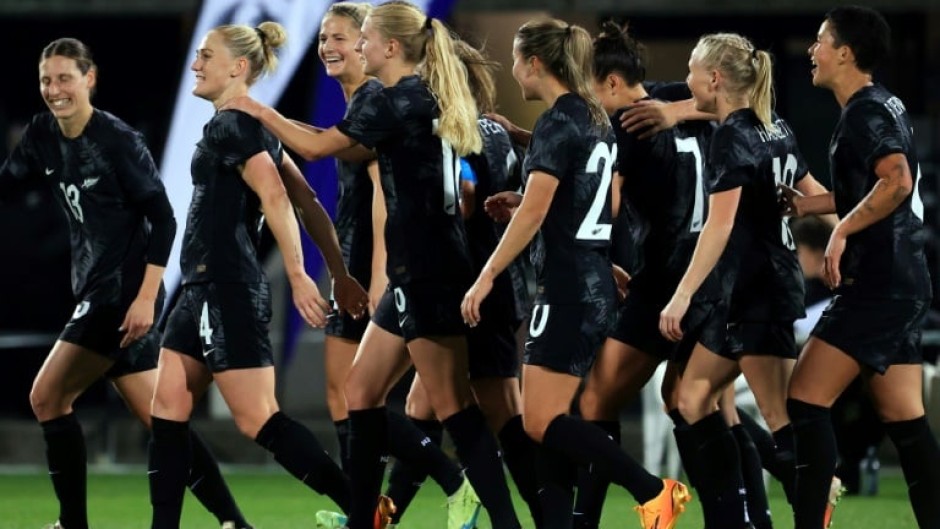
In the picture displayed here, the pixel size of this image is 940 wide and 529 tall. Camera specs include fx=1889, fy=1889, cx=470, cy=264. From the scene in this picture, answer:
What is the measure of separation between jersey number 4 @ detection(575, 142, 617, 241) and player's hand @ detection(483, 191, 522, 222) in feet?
1.37

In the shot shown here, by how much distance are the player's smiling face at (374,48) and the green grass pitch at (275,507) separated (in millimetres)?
2391

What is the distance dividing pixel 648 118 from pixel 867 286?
3.64ft

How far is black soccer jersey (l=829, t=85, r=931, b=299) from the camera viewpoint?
255 inches

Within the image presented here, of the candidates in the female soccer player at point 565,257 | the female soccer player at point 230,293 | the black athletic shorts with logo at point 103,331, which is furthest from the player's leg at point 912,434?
the black athletic shorts with logo at point 103,331

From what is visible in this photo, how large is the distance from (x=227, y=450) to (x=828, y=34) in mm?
7574

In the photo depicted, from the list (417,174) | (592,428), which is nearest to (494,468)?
(592,428)

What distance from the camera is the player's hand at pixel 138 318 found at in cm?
713

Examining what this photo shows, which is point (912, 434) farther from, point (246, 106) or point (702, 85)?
point (246, 106)

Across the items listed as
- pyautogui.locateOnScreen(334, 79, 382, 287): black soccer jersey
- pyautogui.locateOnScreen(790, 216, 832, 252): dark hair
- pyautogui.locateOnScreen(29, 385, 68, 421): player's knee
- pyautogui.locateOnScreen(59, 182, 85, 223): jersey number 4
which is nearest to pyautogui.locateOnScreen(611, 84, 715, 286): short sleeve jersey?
pyautogui.locateOnScreen(334, 79, 382, 287): black soccer jersey

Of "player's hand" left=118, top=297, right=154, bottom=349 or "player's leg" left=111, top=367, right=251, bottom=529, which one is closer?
"player's hand" left=118, top=297, right=154, bottom=349

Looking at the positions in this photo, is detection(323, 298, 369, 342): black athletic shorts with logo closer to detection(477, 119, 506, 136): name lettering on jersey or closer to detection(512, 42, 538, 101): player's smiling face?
detection(477, 119, 506, 136): name lettering on jersey

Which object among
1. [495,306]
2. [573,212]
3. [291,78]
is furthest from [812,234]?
[573,212]

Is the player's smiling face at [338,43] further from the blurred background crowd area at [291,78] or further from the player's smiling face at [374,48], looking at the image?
the blurred background crowd area at [291,78]

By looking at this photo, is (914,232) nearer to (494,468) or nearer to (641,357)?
(641,357)
